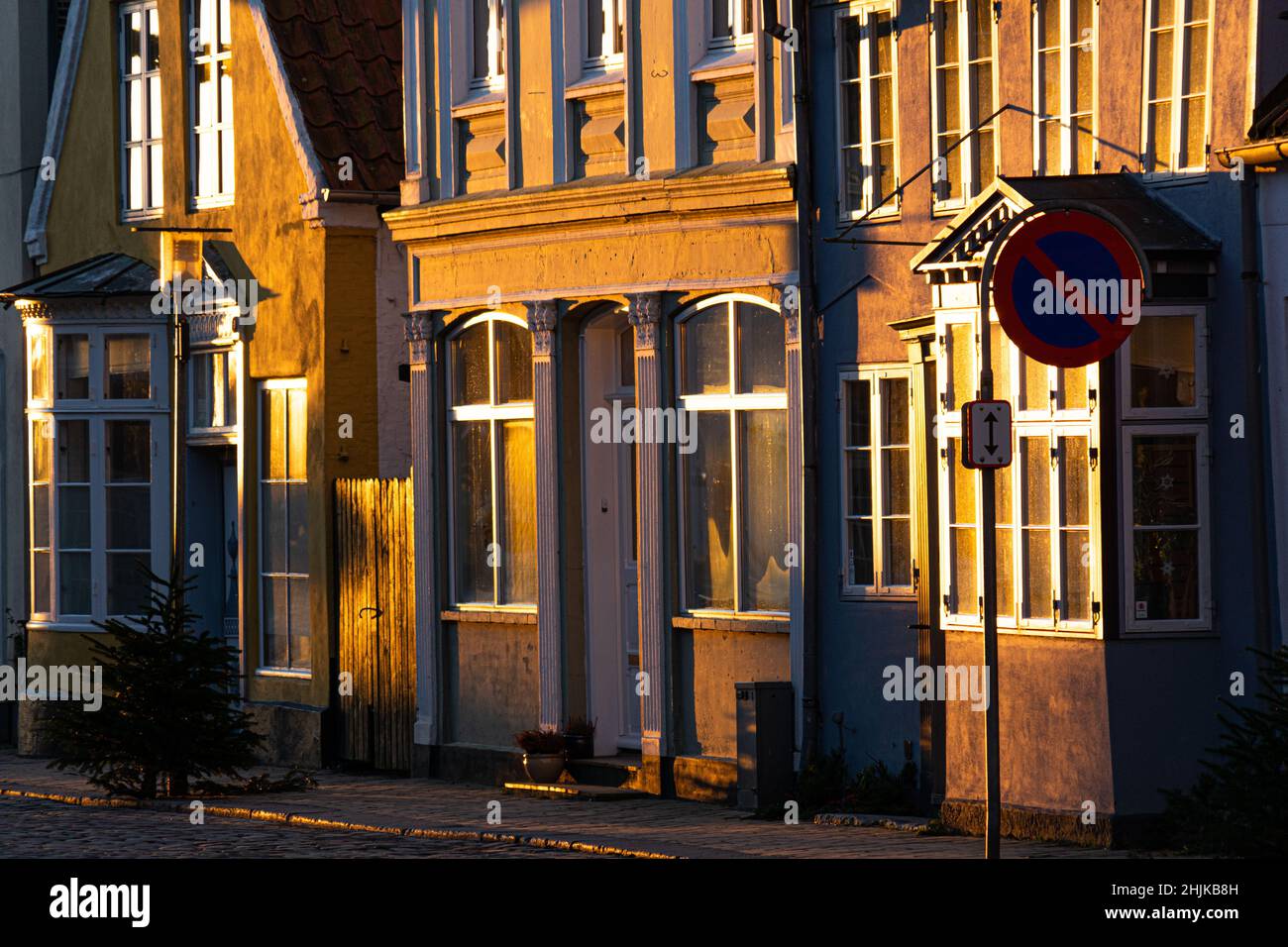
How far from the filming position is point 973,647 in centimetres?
1759

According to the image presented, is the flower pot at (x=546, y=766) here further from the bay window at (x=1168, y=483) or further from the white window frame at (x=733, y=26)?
the bay window at (x=1168, y=483)

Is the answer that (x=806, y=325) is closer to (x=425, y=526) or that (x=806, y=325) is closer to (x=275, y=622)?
(x=425, y=526)

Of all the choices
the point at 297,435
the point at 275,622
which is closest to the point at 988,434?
the point at 297,435

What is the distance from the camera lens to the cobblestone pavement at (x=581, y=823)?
54.7ft

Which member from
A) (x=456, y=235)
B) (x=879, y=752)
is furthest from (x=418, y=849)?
(x=456, y=235)

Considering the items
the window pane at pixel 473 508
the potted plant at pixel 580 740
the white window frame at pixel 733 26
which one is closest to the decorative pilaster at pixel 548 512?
the potted plant at pixel 580 740

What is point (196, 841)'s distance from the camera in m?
18.0

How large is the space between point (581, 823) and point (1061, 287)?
6.47m

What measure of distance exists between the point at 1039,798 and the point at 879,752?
231 cm

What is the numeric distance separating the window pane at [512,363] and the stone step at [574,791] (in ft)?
10.2


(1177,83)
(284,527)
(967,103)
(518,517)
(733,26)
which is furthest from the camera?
(284,527)

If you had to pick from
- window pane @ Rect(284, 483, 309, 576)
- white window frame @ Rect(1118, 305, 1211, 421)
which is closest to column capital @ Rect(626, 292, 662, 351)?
window pane @ Rect(284, 483, 309, 576)

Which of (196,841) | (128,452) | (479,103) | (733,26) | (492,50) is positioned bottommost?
(196,841)

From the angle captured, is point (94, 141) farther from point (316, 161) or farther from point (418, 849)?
point (418, 849)
